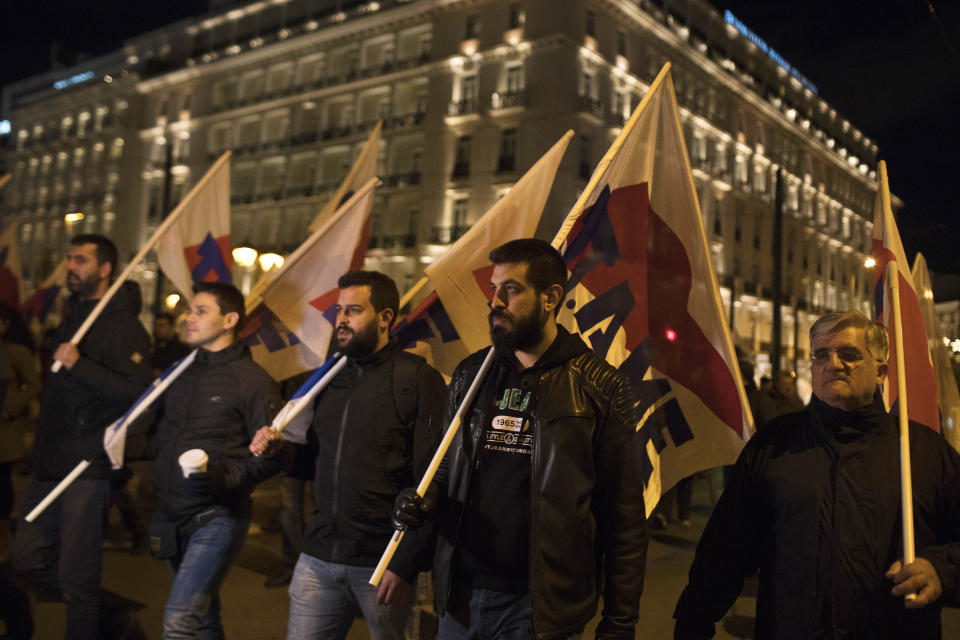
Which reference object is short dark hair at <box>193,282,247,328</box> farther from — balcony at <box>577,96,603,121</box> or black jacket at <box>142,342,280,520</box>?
balcony at <box>577,96,603,121</box>

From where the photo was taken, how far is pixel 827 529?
2.43 meters

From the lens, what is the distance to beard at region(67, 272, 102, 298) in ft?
14.3

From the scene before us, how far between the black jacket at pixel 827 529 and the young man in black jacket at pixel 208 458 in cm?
175

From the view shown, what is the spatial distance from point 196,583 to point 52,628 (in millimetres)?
2096

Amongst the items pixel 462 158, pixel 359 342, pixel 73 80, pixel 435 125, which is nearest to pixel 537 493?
pixel 359 342

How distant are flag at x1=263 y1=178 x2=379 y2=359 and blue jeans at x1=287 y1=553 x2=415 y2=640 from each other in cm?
245

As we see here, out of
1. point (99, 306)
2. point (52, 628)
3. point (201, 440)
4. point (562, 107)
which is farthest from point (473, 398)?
point (562, 107)

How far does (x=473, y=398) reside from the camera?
2717 mm

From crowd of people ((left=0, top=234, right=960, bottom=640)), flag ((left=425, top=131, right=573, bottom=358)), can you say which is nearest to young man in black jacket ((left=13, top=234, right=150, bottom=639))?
crowd of people ((left=0, top=234, right=960, bottom=640))

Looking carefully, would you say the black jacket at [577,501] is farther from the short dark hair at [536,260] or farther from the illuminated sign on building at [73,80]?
the illuminated sign on building at [73,80]

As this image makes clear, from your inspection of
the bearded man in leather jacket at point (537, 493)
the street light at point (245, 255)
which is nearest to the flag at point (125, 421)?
the bearded man in leather jacket at point (537, 493)

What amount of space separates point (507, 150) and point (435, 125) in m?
3.89

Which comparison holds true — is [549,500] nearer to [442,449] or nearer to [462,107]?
[442,449]

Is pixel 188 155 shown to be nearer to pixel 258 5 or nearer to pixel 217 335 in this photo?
pixel 258 5
